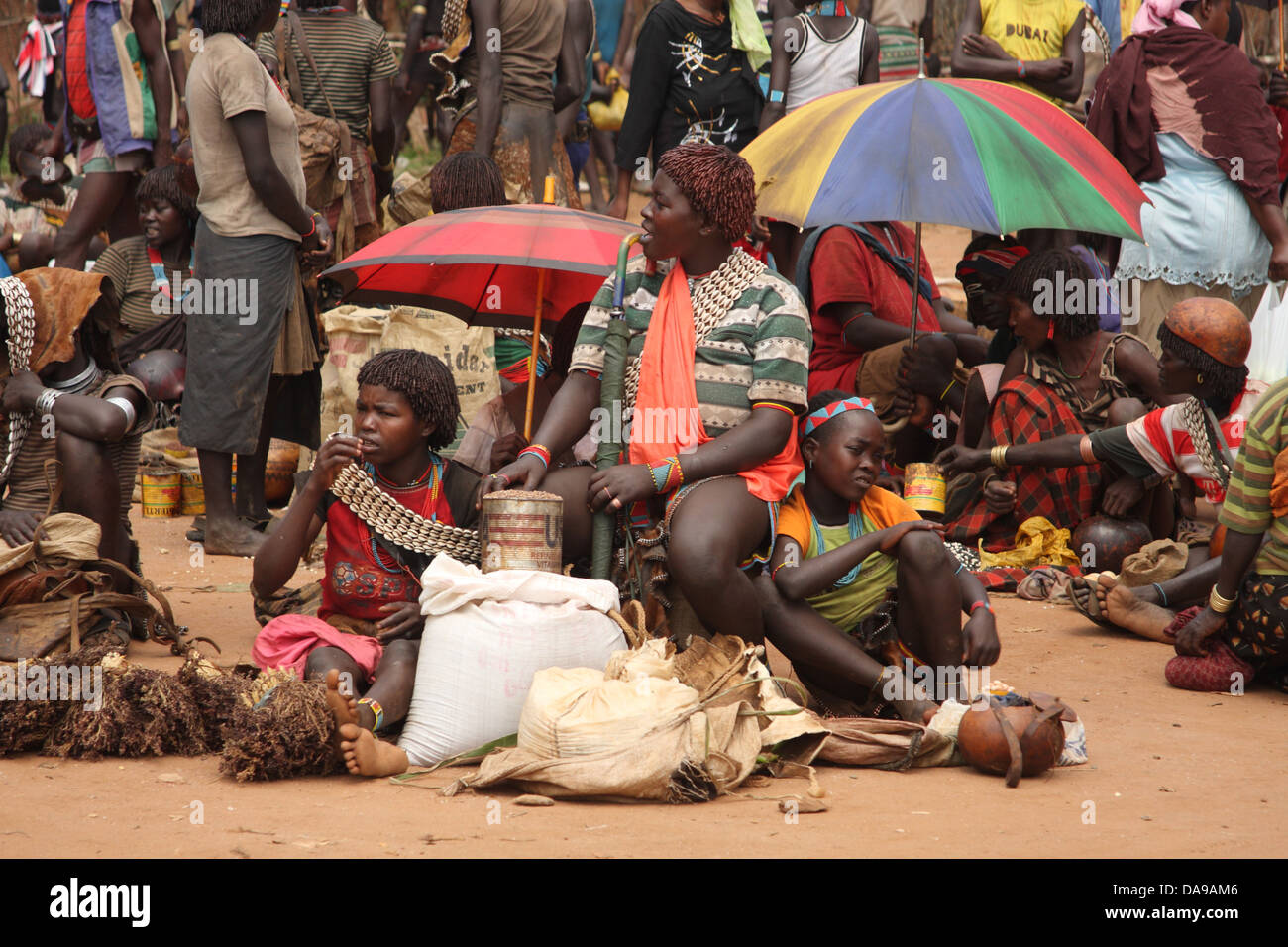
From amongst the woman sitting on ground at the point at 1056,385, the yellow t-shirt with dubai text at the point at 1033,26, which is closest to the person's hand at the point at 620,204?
the yellow t-shirt with dubai text at the point at 1033,26

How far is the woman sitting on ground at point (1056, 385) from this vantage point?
→ 661 cm

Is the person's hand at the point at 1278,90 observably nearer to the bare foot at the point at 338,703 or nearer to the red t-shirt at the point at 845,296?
the red t-shirt at the point at 845,296

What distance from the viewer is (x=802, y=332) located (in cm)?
450

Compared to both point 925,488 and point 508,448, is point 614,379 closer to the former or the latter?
point 508,448

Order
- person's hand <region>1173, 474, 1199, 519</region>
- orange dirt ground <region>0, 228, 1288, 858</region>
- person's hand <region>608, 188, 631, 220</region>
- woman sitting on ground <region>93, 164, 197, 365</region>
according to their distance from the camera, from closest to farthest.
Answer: orange dirt ground <region>0, 228, 1288, 858</region>, person's hand <region>1173, 474, 1199, 519</region>, woman sitting on ground <region>93, 164, 197, 365</region>, person's hand <region>608, 188, 631, 220</region>

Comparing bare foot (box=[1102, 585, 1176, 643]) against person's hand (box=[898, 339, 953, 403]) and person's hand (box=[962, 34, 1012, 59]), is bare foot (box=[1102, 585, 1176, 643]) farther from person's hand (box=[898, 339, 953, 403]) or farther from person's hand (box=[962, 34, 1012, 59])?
person's hand (box=[962, 34, 1012, 59])

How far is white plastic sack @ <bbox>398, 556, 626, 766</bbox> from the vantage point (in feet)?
12.9

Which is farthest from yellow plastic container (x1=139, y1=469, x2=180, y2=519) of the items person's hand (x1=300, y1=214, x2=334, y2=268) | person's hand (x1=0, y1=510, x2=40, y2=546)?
person's hand (x1=0, y1=510, x2=40, y2=546)

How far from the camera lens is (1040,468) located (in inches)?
262

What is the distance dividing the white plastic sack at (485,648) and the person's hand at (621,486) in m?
0.40

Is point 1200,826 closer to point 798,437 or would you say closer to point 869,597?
point 869,597

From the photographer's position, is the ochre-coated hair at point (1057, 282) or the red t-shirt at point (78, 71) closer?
the ochre-coated hair at point (1057, 282)

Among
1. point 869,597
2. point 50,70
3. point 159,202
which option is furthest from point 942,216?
point 50,70

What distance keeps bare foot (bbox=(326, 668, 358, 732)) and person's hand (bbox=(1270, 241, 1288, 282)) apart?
19.6ft
